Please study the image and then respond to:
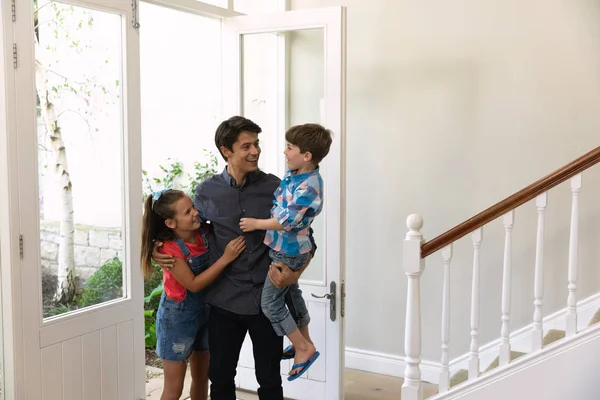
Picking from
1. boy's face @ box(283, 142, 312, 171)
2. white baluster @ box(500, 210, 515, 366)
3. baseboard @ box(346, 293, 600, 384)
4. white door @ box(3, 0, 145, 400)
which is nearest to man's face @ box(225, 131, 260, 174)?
boy's face @ box(283, 142, 312, 171)

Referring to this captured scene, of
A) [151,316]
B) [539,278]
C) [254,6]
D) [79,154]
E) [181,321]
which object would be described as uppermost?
[254,6]

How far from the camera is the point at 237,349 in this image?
2750mm

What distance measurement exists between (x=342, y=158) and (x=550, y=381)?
61.3 inches

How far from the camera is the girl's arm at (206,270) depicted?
8.72 feet

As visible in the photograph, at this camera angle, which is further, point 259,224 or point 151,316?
point 151,316

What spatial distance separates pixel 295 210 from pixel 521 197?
1167mm

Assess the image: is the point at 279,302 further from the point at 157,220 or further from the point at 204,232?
the point at 157,220

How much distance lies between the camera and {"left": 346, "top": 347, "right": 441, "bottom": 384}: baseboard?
4258mm

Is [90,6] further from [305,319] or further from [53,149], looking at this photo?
[305,319]

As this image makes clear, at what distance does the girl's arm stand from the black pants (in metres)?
0.15

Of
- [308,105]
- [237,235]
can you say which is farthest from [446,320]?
[308,105]

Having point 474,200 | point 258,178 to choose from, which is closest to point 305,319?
point 258,178

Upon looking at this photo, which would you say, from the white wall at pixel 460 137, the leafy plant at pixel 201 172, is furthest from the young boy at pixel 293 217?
the leafy plant at pixel 201 172

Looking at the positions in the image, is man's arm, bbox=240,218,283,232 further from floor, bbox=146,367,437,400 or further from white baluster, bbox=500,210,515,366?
floor, bbox=146,367,437,400
